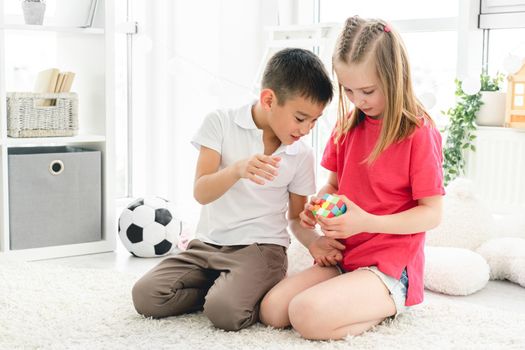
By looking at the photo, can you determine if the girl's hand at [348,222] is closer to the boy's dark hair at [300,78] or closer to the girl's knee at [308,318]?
the girl's knee at [308,318]

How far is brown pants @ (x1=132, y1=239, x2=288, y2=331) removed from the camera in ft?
5.39

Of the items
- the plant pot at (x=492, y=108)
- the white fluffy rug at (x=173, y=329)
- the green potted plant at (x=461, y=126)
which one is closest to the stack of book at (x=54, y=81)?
the white fluffy rug at (x=173, y=329)

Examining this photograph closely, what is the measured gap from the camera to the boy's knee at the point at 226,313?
162 cm

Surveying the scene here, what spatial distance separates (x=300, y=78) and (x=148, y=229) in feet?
3.18

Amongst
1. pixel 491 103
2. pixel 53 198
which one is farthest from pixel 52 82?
pixel 491 103

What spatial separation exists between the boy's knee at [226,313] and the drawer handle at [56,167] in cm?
101

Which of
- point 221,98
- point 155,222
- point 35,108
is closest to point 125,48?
point 221,98

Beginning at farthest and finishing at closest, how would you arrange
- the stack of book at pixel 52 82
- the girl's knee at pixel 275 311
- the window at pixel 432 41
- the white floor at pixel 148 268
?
the window at pixel 432 41
the stack of book at pixel 52 82
the white floor at pixel 148 268
the girl's knee at pixel 275 311

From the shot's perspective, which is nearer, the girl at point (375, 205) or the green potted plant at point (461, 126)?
the girl at point (375, 205)

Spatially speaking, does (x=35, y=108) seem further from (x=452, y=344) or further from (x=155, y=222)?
(x=452, y=344)

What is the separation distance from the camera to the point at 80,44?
8.64ft

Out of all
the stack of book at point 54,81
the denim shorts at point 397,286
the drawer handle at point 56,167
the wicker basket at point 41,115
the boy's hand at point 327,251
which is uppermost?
the stack of book at point 54,81

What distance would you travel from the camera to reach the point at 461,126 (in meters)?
2.85

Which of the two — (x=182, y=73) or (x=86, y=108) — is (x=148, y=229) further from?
(x=182, y=73)
